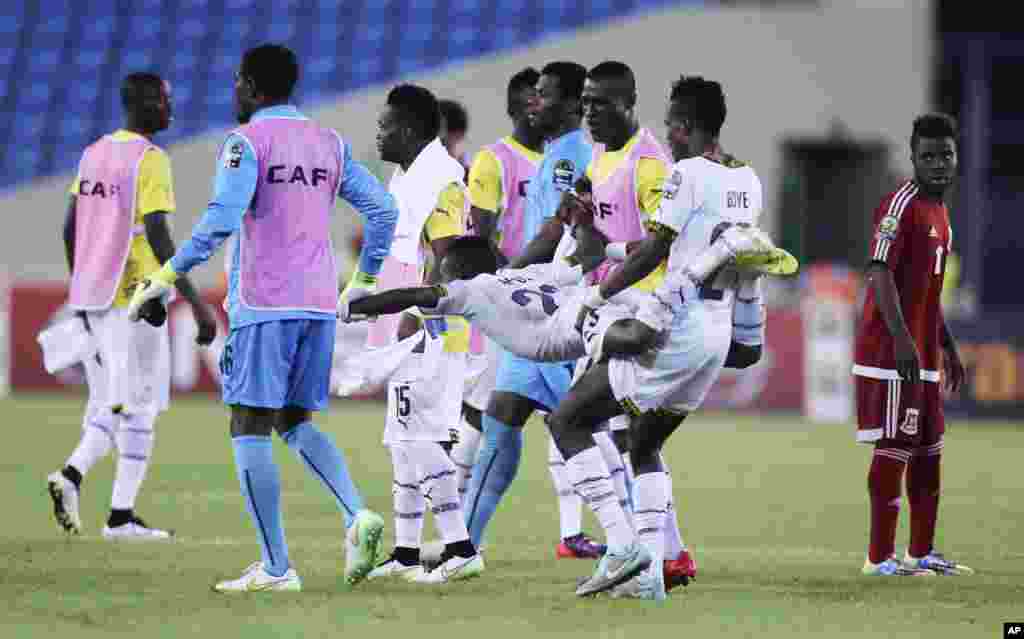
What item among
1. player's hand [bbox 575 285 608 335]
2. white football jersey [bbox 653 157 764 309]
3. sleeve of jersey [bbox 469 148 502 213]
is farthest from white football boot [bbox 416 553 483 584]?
sleeve of jersey [bbox 469 148 502 213]

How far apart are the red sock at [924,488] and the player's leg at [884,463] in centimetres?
11

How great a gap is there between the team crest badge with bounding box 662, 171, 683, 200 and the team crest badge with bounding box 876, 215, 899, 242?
1725 millimetres

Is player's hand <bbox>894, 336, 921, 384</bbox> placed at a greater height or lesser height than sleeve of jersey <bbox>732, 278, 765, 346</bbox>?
lesser

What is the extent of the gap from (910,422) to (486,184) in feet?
8.00

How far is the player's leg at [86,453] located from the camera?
10336 mm

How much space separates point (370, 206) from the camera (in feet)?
27.3

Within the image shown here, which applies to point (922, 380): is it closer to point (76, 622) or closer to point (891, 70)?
point (76, 622)

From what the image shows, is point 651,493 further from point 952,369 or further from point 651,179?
point 952,369

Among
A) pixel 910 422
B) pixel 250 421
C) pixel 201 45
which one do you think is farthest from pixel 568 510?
pixel 201 45

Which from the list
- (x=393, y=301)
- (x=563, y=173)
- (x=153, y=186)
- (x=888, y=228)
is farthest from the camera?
(x=153, y=186)

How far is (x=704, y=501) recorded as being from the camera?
13.0 meters

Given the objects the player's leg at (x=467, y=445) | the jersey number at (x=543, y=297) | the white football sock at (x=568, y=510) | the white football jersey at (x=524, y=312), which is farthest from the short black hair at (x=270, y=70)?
the white football sock at (x=568, y=510)

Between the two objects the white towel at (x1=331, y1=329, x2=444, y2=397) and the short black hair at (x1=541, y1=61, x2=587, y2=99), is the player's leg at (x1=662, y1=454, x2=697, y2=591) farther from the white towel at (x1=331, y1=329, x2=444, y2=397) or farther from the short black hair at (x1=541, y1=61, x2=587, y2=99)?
the short black hair at (x1=541, y1=61, x2=587, y2=99)

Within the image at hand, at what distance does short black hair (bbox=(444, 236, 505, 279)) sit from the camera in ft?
27.7
